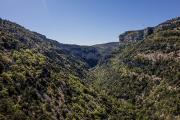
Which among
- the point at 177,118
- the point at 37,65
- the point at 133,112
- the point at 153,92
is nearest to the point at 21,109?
the point at 37,65

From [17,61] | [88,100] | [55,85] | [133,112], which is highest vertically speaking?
[17,61]

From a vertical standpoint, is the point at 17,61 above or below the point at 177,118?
above

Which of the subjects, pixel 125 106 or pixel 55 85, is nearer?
pixel 55 85

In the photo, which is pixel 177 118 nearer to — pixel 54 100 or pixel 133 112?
pixel 133 112

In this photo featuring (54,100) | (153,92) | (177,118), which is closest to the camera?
(54,100)

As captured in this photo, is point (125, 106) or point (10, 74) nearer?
point (10, 74)

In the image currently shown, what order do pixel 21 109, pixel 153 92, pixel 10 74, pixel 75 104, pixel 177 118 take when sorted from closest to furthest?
pixel 21 109, pixel 10 74, pixel 75 104, pixel 177 118, pixel 153 92

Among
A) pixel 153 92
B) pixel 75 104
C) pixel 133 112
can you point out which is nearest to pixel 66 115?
pixel 75 104

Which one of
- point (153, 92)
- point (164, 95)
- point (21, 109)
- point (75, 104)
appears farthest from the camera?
point (153, 92)

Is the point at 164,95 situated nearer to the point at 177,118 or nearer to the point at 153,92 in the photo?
the point at 153,92
